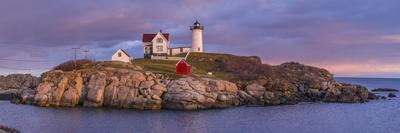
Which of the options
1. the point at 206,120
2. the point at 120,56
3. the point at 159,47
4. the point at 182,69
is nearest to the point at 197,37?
the point at 159,47

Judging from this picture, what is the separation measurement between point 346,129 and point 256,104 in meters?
24.5

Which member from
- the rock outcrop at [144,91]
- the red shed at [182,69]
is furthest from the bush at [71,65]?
the red shed at [182,69]

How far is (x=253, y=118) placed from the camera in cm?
5681

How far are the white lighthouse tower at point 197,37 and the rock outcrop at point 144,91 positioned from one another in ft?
117

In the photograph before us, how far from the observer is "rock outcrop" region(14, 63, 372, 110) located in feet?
218

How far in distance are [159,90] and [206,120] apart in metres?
14.7

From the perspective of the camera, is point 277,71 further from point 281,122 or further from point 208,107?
point 281,122

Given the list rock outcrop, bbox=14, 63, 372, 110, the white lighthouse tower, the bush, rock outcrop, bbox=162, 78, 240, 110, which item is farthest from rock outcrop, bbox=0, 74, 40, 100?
rock outcrop, bbox=162, 78, 240, 110

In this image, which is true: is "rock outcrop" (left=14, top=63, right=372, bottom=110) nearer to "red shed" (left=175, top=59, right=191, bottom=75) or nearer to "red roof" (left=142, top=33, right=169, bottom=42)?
"red shed" (left=175, top=59, right=191, bottom=75)

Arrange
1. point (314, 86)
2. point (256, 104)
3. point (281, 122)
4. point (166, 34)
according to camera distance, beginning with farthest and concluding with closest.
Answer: point (166, 34), point (314, 86), point (256, 104), point (281, 122)

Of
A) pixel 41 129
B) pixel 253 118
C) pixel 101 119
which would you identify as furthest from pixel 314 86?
pixel 41 129

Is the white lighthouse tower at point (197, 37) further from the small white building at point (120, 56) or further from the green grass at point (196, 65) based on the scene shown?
the small white building at point (120, 56)

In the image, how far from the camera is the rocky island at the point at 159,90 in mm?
66812

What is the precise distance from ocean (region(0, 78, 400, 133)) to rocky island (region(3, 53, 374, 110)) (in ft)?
10.1
